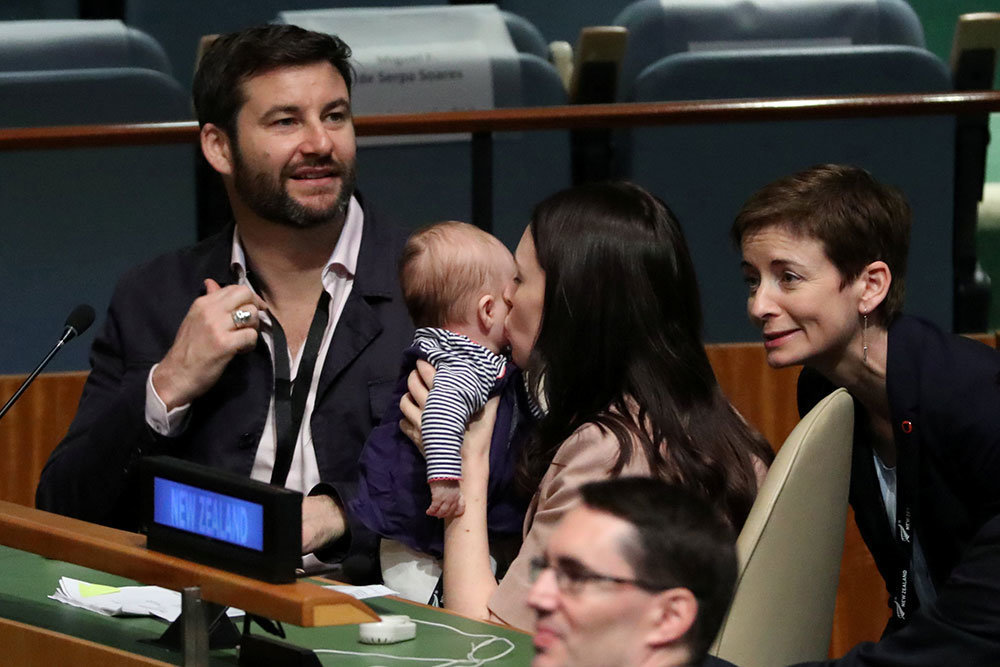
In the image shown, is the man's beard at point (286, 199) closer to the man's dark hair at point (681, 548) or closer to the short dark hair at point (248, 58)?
the short dark hair at point (248, 58)

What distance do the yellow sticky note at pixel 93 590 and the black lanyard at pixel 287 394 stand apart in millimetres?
550

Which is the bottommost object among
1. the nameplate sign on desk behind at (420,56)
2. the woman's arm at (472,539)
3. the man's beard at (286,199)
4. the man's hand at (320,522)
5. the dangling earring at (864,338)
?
the man's hand at (320,522)

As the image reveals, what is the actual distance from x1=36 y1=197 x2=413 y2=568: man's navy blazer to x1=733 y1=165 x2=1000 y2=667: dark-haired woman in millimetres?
728

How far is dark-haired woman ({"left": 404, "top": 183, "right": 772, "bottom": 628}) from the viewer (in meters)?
1.92

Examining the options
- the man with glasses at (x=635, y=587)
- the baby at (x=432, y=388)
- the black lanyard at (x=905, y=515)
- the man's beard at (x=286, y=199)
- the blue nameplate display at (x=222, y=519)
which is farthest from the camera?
the man's beard at (x=286, y=199)

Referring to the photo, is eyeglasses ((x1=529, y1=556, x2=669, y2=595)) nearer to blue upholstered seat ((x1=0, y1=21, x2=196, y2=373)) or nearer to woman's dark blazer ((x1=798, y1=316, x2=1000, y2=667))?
woman's dark blazer ((x1=798, y1=316, x2=1000, y2=667))

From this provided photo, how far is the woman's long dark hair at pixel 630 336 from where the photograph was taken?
196cm

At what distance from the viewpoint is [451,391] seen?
2168 millimetres

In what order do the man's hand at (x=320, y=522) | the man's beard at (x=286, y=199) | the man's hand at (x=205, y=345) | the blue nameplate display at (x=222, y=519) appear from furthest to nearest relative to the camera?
the man's beard at (x=286, y=199), the man's hand at (x=205, y=345), the man's hand at (x=320, y=522), the blue nameplate display at (x=222, y=519)

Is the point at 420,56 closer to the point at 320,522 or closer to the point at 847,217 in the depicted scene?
the point at 320,522

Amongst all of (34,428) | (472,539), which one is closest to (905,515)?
(472,539)

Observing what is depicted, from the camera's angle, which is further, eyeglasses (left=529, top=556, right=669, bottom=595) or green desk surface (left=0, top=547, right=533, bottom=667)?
green desk surface (left=0, top=547, right=533, bottom=667)

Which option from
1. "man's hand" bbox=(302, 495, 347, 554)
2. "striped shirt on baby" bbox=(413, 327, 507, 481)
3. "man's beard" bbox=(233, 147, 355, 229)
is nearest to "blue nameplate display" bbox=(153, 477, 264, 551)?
"striped shirt on baby" bbox=(413, 327, 507, 481)

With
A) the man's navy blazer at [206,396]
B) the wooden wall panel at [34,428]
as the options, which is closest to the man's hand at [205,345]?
the man's navy blazer at [206,396]
